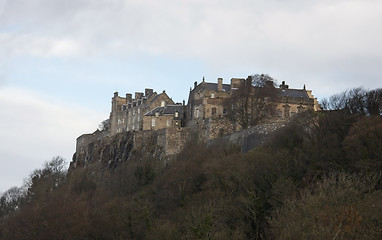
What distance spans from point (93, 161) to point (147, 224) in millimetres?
40429

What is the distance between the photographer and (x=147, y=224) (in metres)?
47.3

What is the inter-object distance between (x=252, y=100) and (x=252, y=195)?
85.9 ft

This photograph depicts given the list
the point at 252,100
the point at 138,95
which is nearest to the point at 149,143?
the point at 252,100

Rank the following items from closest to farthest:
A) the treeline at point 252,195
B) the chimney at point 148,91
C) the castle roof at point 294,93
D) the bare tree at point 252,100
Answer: the treeline at point 252,195, the bare tree at point 252,100, the castle roof at point 294,93, the chimney at point 148,91

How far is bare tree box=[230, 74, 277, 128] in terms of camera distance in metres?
68.2

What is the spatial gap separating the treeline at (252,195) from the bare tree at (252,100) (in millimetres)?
5321

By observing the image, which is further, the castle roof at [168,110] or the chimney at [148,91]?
the chimney at [148,91]

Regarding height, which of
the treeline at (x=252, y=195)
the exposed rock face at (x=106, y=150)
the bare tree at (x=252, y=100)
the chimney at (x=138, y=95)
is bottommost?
the treeline at (x=252, y=195)

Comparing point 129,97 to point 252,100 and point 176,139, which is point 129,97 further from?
point 252,100

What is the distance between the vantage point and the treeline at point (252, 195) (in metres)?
34.1

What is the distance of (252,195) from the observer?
42.9m

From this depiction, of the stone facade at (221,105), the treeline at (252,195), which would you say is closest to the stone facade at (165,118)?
the stone facade at (221,105)

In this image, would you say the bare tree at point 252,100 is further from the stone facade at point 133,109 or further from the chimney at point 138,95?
the chimney at point 138,95

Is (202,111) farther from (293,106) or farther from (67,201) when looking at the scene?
(67,201)
